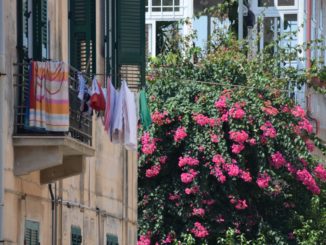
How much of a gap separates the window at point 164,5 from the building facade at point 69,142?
1472 cm

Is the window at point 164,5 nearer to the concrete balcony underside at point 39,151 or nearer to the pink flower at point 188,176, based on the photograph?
the pink flower at point 188,176

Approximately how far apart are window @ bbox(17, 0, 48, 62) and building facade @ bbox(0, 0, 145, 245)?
1 cm

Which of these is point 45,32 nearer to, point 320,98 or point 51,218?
point 51,218

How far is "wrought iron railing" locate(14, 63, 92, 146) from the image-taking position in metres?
16.4

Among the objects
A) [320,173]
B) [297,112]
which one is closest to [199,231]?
[320,173]

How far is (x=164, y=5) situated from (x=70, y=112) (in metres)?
22.1

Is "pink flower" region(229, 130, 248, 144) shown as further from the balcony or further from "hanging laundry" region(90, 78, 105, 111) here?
the balcony

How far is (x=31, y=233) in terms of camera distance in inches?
682

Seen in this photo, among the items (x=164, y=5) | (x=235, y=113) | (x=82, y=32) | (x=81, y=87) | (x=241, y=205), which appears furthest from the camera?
(x=164, y=5)

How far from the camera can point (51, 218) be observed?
18.6 metres

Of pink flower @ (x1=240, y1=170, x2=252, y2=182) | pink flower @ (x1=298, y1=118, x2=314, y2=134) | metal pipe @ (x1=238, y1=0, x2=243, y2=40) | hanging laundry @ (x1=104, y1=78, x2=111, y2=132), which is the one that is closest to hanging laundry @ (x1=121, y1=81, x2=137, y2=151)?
hanging laundry @ (x1=104, y1=78, x2=111, y2=132)

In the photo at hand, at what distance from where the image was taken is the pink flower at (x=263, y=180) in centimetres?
2925

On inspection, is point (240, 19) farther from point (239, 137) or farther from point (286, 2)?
point (239, 137)

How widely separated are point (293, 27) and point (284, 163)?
10.5m
